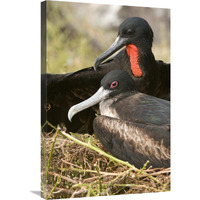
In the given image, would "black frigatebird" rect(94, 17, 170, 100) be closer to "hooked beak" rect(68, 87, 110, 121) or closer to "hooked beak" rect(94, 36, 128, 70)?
"hooked beak" rect(94, 36, 128, 70)

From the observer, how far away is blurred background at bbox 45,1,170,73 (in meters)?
4.59

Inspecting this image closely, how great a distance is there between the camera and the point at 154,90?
16.6ft

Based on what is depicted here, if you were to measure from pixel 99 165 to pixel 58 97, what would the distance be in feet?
2.34

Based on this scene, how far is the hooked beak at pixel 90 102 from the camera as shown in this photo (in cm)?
473

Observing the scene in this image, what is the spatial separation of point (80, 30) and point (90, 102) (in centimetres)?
65

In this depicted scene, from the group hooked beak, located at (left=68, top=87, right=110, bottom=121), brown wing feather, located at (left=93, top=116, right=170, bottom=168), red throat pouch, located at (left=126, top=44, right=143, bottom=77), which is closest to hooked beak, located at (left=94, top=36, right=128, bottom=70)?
red throat pouch, located at (left=126, top=44, right=143, bottom=77)

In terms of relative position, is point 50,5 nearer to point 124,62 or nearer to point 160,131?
point 124,62

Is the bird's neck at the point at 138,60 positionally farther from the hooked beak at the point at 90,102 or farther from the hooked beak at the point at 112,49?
the hooked beak at the point at 90,102

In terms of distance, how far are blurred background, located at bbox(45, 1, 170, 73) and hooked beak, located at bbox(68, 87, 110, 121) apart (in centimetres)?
27

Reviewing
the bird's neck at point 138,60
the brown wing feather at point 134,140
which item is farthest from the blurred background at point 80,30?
the brown wing feather at point 134,140

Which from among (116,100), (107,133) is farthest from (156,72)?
(107,133)

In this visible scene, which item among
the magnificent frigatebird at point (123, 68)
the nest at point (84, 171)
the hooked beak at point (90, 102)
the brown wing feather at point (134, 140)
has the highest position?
the magnificent frigatebird at point (123, 68)

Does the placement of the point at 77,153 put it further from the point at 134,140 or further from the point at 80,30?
the point at 80,30

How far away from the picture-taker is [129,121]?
4.62m
